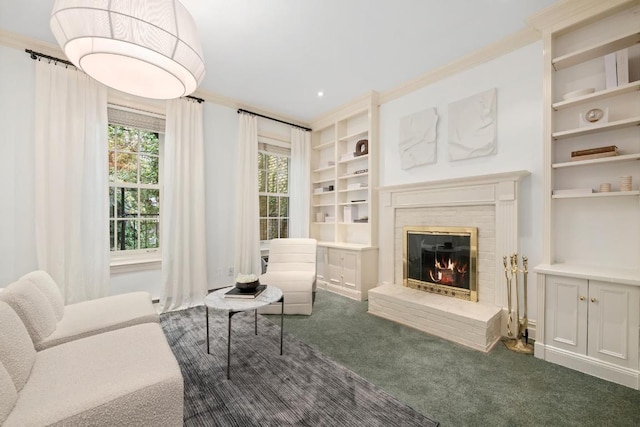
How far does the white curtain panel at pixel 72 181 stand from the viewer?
254 centimetres

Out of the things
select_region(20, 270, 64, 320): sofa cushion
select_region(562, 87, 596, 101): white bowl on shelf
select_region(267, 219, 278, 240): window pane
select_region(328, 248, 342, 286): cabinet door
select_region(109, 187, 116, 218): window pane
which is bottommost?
select_region(328, 248, 342, 286): cabinet door

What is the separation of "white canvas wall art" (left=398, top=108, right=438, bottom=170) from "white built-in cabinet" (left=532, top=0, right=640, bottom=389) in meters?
1.13

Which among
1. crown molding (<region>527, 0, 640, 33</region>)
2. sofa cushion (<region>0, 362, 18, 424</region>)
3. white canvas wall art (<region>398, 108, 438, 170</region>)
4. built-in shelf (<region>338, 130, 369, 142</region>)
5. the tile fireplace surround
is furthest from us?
built-in shelf (<region>338, 130, 369, 142</region>)

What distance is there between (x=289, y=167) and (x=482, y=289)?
3.43 meters

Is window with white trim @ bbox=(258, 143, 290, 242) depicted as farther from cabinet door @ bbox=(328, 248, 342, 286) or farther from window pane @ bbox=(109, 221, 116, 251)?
window pane @ bbox=(109, 221, 116, 251)

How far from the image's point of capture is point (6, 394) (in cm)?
101

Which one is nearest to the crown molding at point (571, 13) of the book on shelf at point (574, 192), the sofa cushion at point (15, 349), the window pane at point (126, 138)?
the book on shelf at point (574, 192)

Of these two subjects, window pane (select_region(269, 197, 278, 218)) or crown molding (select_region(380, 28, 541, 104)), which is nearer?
crown molding (select_region(380, 28, 541, 104))

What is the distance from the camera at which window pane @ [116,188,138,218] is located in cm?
324

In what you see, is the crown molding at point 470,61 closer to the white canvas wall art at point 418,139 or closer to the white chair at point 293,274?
the white canvas wall art at point 418,139

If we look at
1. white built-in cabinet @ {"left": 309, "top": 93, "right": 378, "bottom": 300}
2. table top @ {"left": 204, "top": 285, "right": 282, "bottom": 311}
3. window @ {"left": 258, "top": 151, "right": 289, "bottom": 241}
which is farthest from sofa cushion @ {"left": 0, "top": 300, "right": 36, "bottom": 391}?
window @ {"left": 258, "top": 151, "right": 289, "bottom": 241}

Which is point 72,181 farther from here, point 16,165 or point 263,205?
point 263,205

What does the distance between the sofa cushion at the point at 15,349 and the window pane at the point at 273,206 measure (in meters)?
3.35

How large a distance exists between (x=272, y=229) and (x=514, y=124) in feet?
11.8
